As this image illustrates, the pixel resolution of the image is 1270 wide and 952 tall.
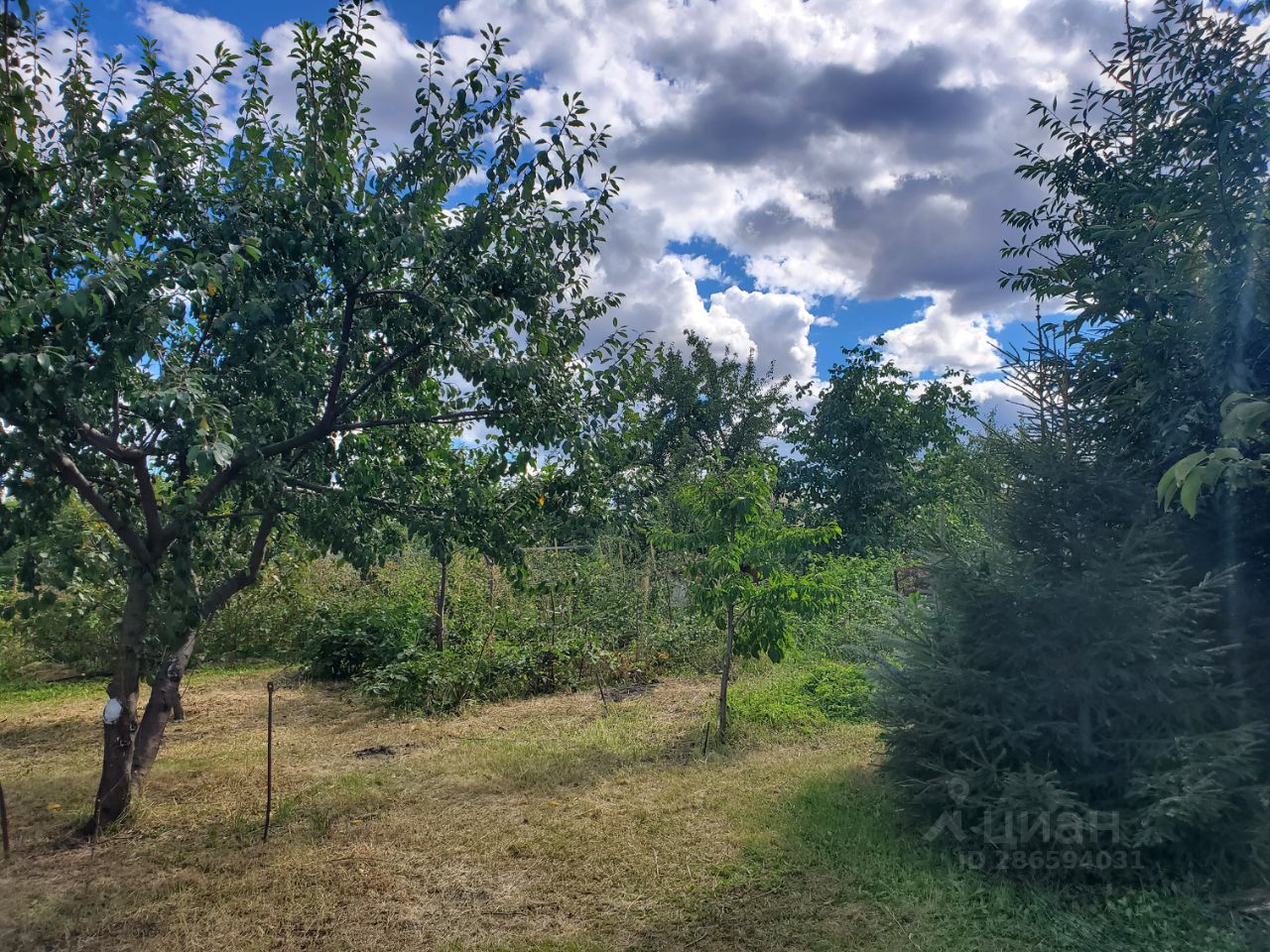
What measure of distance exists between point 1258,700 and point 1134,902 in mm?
1294

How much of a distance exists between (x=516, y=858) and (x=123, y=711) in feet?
8.44

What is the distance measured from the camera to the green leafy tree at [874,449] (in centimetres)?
1631

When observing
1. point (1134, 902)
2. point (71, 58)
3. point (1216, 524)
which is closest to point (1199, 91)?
point (1216, 524)

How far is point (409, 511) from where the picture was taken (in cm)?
492

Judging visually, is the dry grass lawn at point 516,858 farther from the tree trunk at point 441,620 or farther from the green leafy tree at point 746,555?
the tree trunk at point 441,620

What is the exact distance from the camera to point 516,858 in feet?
13.7

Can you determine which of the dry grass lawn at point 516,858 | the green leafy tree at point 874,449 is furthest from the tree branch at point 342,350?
the green leafy tree at point 874,449

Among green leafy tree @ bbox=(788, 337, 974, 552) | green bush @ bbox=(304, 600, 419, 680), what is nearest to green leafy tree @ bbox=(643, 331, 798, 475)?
green leafy tree @ bbox=(788, 337, 974, 552)

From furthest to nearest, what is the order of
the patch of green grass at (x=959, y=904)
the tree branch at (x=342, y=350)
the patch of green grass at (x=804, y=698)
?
the patch of green grass at (x=804, y=698)
the tree branch at (x=342, y=350)
the patch of green grass at (x=959, y=904)

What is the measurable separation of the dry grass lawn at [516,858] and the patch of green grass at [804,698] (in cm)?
34

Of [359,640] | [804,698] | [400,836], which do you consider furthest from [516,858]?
[359,640]

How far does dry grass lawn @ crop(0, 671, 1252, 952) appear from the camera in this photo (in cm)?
335

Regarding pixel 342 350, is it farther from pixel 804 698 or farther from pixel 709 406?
pixel 709 406

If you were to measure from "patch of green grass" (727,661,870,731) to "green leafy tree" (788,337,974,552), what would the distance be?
828cm
